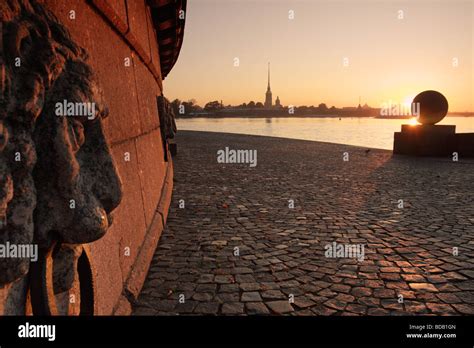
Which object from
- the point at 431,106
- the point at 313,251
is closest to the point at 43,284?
the point at 313,251

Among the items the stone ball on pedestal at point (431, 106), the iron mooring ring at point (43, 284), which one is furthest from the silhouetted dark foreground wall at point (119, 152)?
the stone ball on pedestal at point (431, 106)

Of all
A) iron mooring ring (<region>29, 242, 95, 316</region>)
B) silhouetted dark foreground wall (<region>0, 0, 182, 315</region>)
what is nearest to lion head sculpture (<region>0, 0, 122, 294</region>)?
iron mooring ring (<region>29, 242, 95, 316</region>)

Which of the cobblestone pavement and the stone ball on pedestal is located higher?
the stone ball on pedestal

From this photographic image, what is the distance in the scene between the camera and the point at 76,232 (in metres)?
1.47

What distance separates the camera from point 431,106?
1471cm

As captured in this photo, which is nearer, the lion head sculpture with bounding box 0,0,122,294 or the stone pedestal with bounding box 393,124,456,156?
the lion head sculpture with bounding box 0,0,122,294

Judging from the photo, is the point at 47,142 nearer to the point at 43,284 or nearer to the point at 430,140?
the point at 43,284

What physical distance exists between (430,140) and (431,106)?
4.84ft

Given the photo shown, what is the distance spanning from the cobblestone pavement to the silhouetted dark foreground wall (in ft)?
1.09

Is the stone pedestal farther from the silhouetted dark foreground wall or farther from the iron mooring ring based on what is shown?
the iron mooring ring

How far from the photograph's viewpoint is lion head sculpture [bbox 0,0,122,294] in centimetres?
118

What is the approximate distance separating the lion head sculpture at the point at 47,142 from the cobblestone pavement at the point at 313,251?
176cm

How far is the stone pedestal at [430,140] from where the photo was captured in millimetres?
14539
